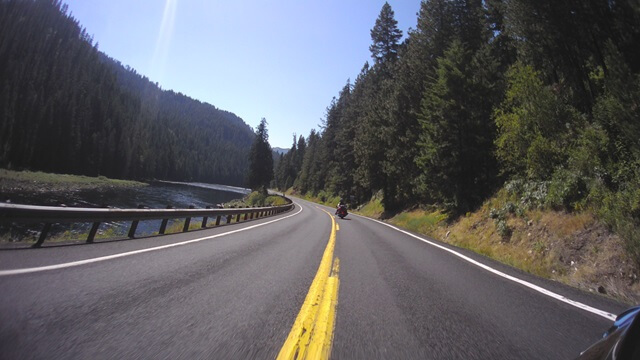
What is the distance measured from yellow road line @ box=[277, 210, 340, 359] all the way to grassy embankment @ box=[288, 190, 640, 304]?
511 centimetres

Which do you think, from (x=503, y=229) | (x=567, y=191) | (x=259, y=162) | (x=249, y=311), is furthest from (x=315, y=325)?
(x=259, y=162)

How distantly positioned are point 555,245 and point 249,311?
8.95 m

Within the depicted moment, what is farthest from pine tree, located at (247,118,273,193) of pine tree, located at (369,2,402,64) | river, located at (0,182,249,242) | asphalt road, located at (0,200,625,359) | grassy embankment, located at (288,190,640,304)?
asphalt road, located at (0,200,625,359)

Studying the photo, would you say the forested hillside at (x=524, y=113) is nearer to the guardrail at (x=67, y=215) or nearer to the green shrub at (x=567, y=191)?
the green shrub at (x=567, y=191)

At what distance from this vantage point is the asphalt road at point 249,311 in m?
2.36

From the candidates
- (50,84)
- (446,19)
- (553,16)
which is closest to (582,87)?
(553,16)

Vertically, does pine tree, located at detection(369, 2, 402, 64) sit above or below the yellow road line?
above

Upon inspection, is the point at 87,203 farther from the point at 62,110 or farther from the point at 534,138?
the point at 62,110

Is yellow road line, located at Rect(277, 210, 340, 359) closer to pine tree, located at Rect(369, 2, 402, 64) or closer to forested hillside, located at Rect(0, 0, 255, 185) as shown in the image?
pine tree, located at Rect(369, 2, 402, 64)

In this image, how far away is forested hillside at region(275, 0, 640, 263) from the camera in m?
8.80

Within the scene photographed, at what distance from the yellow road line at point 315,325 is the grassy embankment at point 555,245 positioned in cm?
511

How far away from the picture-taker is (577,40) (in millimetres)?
14352

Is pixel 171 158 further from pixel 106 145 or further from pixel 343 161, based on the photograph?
pixel 343 161

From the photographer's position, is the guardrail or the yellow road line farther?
the guardrail
